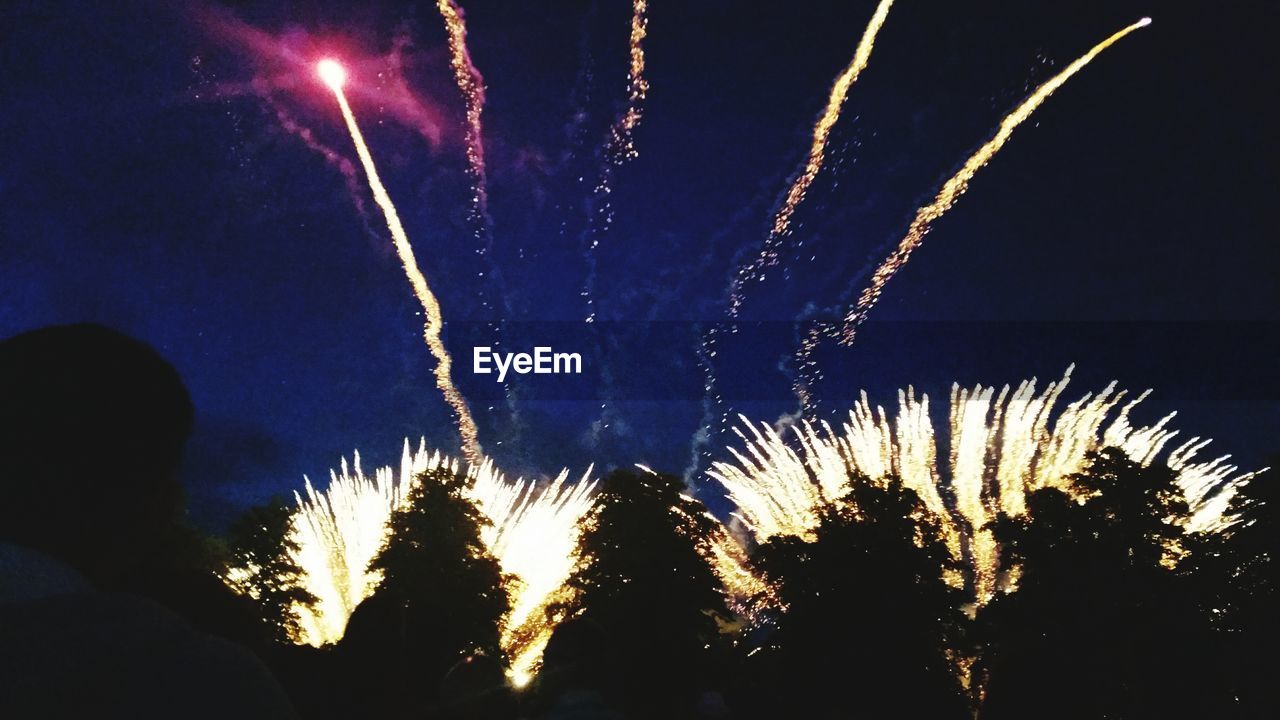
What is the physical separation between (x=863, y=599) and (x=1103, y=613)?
6982 mm

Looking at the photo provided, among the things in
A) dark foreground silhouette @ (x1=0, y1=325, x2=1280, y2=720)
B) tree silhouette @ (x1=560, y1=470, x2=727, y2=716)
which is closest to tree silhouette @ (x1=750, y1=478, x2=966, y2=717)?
dark foreground silhouette @ (x1=0, y1=325, x2=1280, y2=720)

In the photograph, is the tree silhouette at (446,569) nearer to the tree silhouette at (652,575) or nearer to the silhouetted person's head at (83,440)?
the tree silhouette at (652,575)

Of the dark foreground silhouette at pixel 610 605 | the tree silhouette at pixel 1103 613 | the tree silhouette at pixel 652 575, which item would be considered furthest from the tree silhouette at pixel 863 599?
the tree silhouette at pixel 652 575

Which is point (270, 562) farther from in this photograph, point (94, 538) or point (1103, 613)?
point (94, 538)

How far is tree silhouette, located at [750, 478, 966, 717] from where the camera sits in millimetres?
23391

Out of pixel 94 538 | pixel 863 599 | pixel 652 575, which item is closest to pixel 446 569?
pixel 652 575

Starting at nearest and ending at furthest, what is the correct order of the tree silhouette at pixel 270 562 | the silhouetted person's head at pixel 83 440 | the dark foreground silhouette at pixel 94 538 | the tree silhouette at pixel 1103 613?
1. the dark foreground silhouette at pixel 94 538
2. the silhouetted person's head at pixel 83 440
3. the tree silhouette at pixel 1103 613
4. the tree silhouette at pixel 270 562

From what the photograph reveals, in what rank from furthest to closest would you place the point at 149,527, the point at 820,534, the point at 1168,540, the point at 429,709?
the point at 820,534, the point at 1168,540, the point at 429,709, the point at 149,527

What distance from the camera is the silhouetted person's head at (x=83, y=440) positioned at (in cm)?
178

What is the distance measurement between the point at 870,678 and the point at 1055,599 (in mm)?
6238

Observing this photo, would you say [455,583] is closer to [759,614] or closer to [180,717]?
[759,614]

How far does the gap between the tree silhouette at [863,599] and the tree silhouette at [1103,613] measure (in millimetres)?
1820

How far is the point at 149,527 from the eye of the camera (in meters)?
2.01

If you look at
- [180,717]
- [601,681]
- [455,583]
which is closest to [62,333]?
[180,717]
